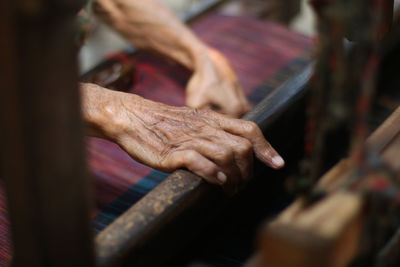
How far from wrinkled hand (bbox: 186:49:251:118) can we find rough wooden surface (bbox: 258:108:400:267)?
36.9 inches

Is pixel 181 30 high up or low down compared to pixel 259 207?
up

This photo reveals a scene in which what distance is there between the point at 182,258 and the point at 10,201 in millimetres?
585

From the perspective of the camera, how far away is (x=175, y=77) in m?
1.92

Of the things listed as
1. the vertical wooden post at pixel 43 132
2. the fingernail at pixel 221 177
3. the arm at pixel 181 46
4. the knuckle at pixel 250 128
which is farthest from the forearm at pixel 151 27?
the vertical wooden post at pixel 43 132

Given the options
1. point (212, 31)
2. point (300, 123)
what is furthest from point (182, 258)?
point (212, 31)

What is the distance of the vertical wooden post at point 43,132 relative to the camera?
572mm

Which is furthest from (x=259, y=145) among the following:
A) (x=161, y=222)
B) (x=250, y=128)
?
(x=161, y=222)

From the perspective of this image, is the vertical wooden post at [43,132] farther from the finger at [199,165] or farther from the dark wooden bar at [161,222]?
the finger at [199,165]

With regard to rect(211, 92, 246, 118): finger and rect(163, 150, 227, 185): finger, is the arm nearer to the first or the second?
rect(211, 92, 246, 118): finger

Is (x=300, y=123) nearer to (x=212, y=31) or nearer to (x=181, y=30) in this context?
(x=181, y=30)

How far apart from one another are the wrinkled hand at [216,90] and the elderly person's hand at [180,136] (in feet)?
1.13

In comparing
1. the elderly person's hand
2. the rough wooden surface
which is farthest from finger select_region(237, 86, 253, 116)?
the rough wooden surface

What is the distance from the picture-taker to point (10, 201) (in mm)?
716

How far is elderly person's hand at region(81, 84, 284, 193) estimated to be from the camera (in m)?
1.12
